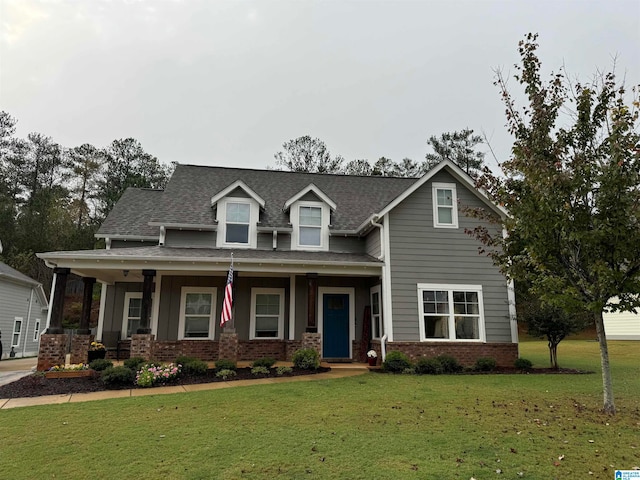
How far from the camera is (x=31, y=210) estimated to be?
118 ft

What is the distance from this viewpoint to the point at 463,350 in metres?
12.9

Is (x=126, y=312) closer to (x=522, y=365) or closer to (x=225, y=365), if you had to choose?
(x=225, y=365)

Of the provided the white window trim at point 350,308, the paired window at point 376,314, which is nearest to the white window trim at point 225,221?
the white window trim at point 350,308

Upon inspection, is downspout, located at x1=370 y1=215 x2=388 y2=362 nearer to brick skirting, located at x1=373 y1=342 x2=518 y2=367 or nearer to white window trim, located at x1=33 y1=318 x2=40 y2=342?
brick skirting, located at x1=373 y1=342 x2=518 y2=367

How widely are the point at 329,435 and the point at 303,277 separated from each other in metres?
9.39

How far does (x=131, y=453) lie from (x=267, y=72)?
1601cm

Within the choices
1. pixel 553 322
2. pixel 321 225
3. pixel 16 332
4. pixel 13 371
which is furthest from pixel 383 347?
pixel 16 332

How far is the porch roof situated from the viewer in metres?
11.9

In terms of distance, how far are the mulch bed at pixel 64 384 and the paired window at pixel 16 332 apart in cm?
1538

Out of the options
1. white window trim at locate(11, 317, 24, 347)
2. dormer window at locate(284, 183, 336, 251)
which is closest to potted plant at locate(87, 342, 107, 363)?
dormer window at locate(284, 183, 336, 251)

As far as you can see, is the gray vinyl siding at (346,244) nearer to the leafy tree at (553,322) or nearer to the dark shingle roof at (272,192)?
the dark shingle roof at (272,192)

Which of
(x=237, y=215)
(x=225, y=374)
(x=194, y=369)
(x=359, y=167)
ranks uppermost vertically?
(x=359, y=167)

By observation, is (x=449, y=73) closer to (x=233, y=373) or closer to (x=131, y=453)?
(x=233, y=373)

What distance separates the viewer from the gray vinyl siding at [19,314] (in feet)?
69.7
